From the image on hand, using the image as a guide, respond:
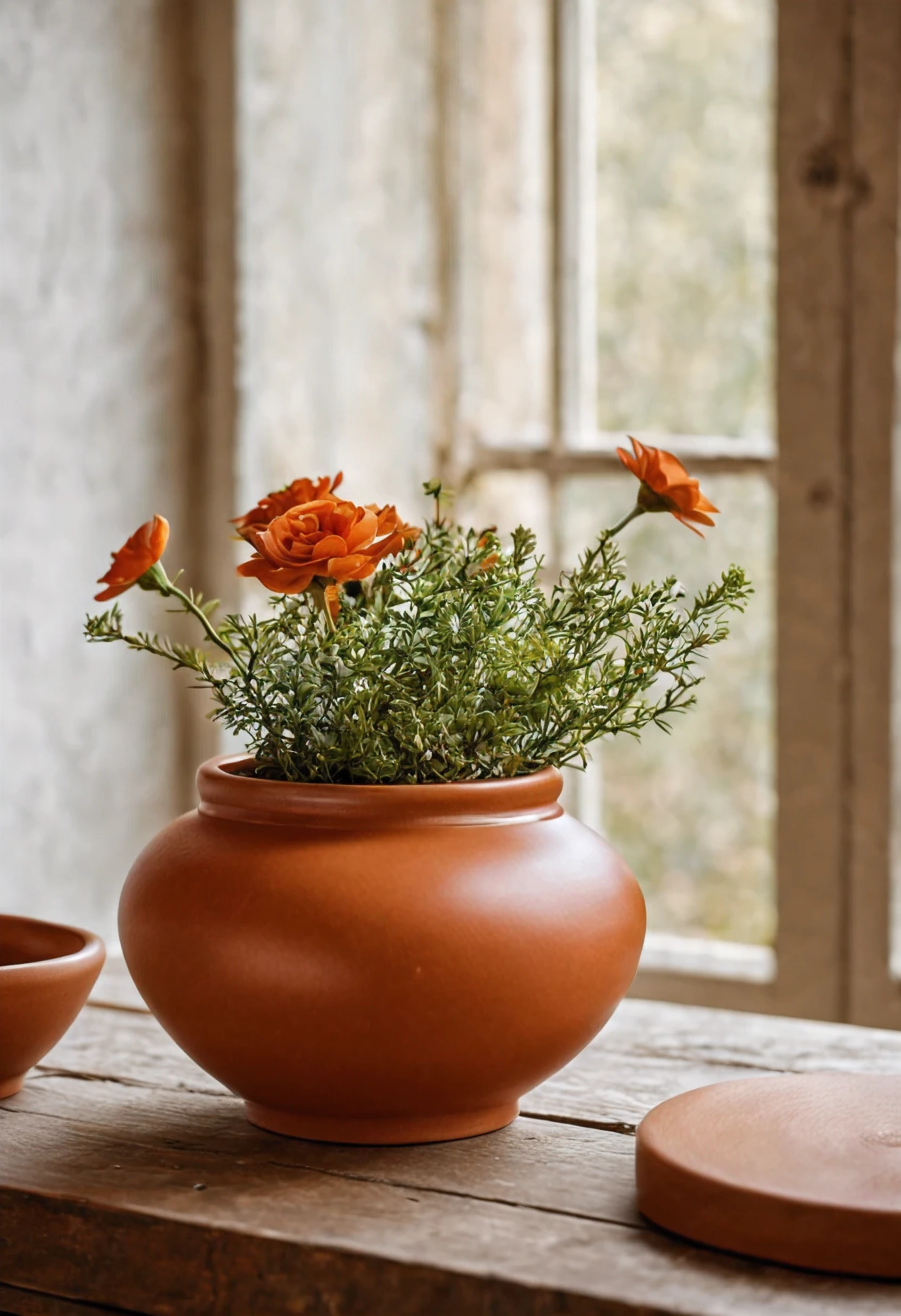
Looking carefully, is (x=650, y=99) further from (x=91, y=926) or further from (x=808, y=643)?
(x=91, y=926)

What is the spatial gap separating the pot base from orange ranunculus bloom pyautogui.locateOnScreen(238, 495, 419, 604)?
11.2 inches

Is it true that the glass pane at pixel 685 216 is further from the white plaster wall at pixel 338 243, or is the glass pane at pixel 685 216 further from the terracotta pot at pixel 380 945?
the terracotta pot at pixel 380 945

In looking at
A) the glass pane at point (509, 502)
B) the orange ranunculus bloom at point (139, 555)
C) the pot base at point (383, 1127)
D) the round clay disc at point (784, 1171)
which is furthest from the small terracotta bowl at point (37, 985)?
the glass pane at point (509, 502)

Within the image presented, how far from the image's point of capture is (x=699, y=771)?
6.33 feet

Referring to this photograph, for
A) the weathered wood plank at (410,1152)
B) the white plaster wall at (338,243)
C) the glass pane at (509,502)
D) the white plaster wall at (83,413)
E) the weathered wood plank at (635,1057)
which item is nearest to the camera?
the weathered wood plank at (410,1152)

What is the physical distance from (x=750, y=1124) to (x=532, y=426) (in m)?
1.37

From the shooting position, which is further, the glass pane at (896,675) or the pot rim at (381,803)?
the glass pane at (896,675)

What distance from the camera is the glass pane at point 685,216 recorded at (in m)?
1.82

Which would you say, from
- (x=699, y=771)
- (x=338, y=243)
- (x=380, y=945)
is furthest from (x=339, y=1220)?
(x=338, y=243)

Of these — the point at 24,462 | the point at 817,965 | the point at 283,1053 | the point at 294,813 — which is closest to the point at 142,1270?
the point at 283,1053

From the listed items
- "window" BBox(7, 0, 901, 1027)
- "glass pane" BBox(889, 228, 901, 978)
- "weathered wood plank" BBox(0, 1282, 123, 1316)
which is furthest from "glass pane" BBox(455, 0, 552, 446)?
"weathered wood plank" BBox(0, 1282, 123, 1316)

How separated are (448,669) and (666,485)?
0.15 metres

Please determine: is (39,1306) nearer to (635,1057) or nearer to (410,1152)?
(410,1152)

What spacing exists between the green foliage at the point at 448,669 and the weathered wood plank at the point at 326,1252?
213mm
